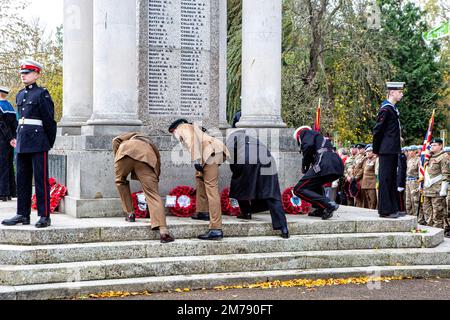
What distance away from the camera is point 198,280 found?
29.5ft

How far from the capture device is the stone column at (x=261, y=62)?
1224 centimetres

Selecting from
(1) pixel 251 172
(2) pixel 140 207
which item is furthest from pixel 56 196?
(1) pixel 251 172

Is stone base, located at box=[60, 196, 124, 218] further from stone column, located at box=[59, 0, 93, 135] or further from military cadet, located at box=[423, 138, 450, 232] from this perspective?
military cadet, located at box=[423, 138, 450, 232]

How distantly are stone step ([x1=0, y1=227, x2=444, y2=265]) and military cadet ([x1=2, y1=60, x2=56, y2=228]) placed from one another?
0.75 metres

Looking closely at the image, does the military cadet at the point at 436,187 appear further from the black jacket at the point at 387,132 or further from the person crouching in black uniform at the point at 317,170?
the person crouching in black uniform at the point at 317,170

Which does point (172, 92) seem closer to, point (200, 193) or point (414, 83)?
point (200, 193)

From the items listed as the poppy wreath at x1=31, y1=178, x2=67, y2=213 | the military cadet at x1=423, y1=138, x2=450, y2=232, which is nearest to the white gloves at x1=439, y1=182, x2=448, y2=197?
the military cadet at x1=423, y1=138, x2=450, y2=232

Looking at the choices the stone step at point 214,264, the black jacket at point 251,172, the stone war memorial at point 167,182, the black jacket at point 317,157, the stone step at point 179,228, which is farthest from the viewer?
the black jacket at point 317,157

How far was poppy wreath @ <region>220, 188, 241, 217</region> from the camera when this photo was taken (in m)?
11.6

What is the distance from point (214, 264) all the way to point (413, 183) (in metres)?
9.34

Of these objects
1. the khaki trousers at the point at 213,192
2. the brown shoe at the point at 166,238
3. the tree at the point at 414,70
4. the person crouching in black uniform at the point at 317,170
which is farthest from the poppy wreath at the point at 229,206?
the tree at the point at 414,70

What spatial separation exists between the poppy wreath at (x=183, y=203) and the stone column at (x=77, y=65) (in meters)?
3.02

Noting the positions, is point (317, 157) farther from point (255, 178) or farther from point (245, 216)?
point (245, 216)

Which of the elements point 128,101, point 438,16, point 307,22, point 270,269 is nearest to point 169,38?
point 128,101
